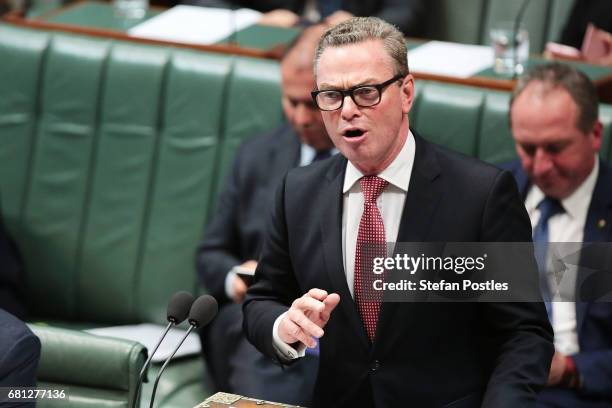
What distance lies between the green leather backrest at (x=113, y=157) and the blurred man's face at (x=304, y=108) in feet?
1.20

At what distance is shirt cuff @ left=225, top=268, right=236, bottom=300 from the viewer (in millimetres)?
3088

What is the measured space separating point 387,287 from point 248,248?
1.22 m

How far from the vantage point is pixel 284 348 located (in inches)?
79.8

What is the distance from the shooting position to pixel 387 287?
2.02 m

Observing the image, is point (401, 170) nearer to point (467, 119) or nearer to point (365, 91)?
point (365, 91)

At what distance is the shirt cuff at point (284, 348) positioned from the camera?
78.9 inches

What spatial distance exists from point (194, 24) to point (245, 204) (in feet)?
3.29

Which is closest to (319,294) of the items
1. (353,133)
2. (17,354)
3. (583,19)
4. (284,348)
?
(284,348)

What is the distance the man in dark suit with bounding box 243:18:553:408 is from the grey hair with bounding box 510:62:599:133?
2.42ft

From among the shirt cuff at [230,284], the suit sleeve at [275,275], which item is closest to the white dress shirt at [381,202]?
the suit sleeve at [275,275]

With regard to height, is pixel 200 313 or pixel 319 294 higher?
pixel 319 294

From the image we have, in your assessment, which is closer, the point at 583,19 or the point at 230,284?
the point at 230,284

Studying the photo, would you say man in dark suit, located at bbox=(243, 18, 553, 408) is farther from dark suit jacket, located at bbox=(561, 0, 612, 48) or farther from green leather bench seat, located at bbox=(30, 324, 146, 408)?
dark suit jacket, located at bbox=(561, 0, 612, 48)

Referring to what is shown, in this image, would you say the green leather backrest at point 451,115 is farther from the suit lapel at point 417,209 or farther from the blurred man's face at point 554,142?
the suit lapel at point 417,209
